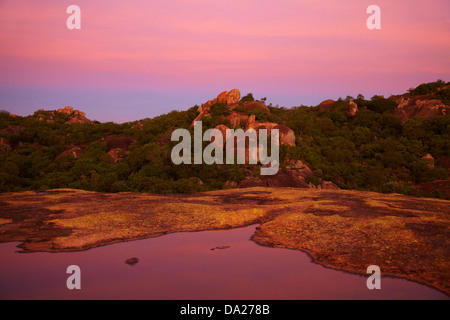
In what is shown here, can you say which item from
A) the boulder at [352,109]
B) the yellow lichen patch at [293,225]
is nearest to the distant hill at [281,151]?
the boulder at [352,109]

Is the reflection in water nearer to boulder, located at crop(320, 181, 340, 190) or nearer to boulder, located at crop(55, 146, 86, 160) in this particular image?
boulder, located at crop(320, 181, 340, 190)

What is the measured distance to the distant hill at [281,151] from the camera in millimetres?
35062

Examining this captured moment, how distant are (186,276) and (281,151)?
34.0 metres

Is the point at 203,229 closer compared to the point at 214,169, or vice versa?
the point at 203,229

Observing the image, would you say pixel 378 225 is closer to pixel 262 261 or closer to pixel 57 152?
pixel 262 261

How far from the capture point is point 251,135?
140 ft

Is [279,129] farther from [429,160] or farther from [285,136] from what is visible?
[429,160]

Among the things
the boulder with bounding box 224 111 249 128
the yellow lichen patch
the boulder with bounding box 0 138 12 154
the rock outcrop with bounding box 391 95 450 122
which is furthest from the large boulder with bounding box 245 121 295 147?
the boulder with bounding box 0 138 12 154

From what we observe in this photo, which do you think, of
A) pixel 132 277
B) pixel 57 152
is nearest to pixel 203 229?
pixel 132 277

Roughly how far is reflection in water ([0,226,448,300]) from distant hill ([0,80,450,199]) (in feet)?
62.8

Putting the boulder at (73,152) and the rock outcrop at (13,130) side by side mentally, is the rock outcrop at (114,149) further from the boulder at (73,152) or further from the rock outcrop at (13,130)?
the rock outcrop at (13,130)

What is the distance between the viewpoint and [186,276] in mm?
9562

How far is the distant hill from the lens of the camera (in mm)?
35062
